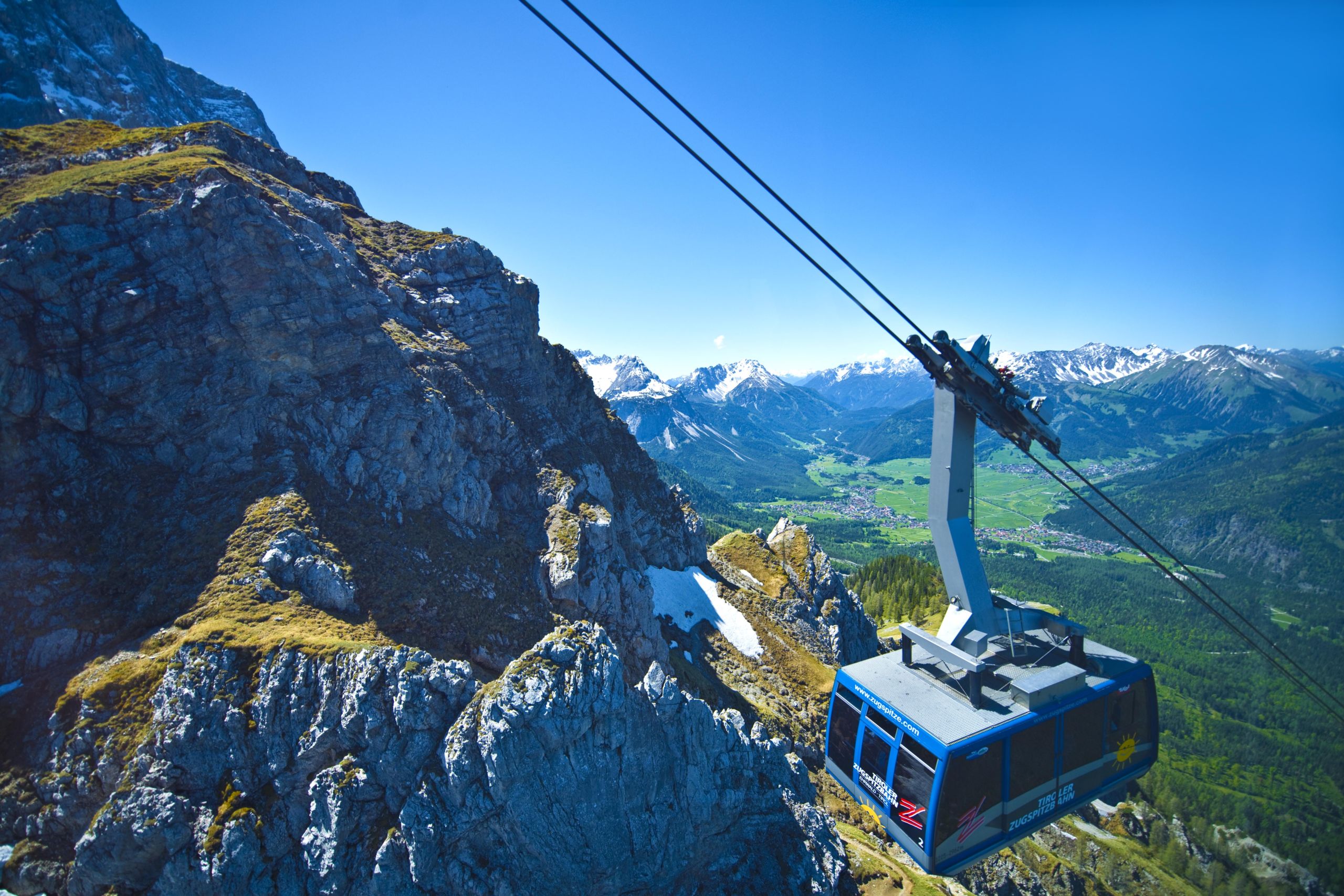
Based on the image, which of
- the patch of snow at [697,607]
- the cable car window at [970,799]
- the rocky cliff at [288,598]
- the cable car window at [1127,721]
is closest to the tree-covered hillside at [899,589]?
the patch of snow at [697,607]

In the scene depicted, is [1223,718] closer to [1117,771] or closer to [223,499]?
[1117,771]

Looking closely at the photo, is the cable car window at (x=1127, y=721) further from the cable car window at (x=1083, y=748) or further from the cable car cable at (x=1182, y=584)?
the cable car cable at (x=1182, y=584)

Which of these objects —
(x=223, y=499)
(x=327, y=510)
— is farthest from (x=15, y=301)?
(x=327, y=510)

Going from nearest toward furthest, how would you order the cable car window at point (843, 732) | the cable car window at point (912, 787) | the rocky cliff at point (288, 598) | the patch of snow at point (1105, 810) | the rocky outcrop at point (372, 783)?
the cable car window at point (912, 787), the cable car window at point (843, 732), the rocky outcrop at point (372, 783), the rocky cliff at point (288, 598), the patch of snow at point (1105, 810)

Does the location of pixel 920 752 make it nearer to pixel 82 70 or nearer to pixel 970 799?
pixel 970 799

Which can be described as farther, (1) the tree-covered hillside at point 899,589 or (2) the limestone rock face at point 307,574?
(1) the tree-covered hillside at point 899,589

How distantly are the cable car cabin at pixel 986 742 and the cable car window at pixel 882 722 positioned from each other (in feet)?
0.10

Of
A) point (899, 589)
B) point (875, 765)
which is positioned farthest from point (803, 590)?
point (899, 589)

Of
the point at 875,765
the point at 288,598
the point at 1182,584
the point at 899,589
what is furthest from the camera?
the point at 899,589

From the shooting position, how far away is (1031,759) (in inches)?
573

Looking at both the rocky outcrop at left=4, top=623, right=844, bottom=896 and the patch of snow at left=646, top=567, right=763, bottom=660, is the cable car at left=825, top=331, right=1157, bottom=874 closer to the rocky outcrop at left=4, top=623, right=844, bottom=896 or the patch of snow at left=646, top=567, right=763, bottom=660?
the rocky outcrop at left=4, top=623, right=844, bottom=896

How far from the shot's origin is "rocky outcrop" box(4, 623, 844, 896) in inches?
861

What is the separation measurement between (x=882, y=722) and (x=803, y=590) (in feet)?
175

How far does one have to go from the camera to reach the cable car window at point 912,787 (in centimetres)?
1357
